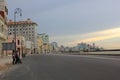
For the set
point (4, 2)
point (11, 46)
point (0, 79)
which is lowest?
point (0, 79)

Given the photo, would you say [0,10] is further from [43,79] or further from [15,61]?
[43,79]

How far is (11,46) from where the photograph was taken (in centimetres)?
5475

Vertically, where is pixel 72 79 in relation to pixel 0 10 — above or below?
below

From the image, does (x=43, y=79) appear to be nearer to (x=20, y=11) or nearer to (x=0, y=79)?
(x=0, y=79)

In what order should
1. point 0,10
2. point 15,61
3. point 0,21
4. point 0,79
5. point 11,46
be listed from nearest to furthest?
point 0,79, point 15,61, point 11,46, point 0,21, point 0,10

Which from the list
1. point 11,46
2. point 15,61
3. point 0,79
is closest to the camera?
point 0,79

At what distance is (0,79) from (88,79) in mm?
5436

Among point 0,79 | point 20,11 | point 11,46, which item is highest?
point 20,11

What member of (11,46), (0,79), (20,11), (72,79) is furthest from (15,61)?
(72,79)

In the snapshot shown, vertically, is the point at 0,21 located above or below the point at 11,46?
above

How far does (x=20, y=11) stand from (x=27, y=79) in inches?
1587

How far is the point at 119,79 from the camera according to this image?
1664cm

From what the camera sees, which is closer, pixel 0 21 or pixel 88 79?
pixel 88 79

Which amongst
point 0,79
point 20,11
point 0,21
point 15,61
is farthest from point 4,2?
point 0,79
